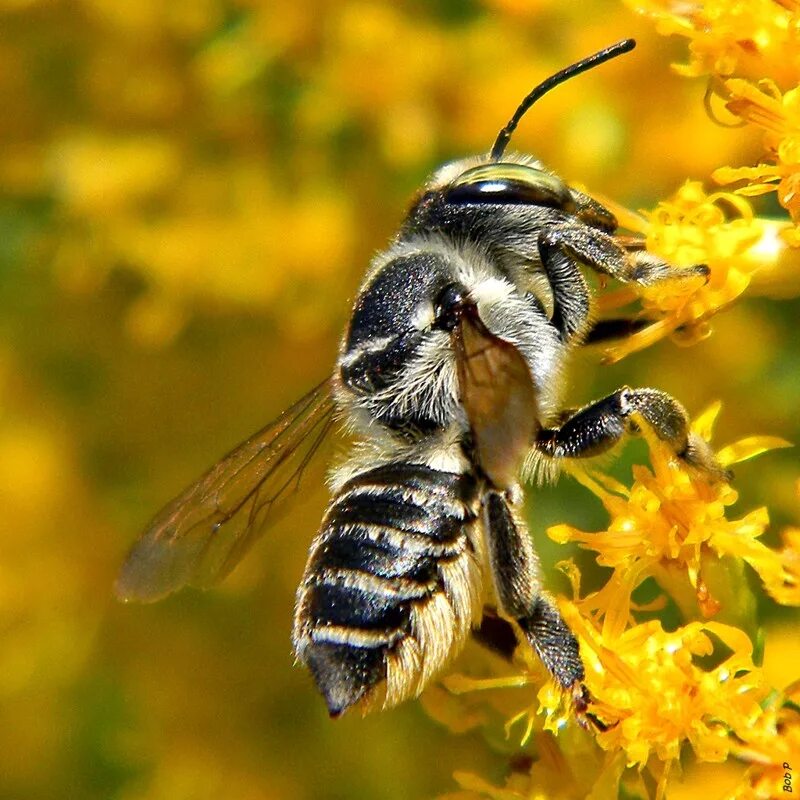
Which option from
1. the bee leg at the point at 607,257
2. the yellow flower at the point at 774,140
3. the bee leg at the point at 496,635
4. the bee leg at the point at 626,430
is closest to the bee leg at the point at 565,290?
the bee leg at the point at 607,257

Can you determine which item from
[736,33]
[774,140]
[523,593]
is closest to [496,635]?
[523,593]

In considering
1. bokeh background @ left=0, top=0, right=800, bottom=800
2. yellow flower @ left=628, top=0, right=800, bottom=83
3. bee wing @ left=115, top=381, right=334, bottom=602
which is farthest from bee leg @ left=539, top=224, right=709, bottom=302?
bokeh background @ left=0, top=0, right=800, bottom=800

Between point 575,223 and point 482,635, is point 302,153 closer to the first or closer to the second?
point 575,223

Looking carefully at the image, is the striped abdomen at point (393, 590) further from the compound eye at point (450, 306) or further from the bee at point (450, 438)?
the compound eye at point (450, 306)

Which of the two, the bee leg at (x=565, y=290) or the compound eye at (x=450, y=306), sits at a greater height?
the compound eye at (x=450, y=306)

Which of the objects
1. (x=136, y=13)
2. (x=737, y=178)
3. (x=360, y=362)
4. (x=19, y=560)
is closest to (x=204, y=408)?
(x=19, y=560)

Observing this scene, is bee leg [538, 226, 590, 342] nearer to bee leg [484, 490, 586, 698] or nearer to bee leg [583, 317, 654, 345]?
bee leg [583, 317, 654, 345]
